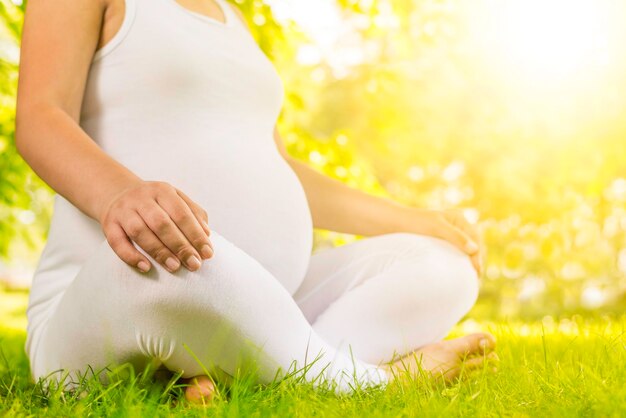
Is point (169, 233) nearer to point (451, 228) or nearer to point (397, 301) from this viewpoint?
point (397, 301)

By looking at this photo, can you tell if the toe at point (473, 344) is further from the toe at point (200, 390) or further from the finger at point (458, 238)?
the toe at point (200, 390)

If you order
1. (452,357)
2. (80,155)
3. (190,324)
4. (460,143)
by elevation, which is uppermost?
(80,155)

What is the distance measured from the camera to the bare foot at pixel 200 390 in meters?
1.33

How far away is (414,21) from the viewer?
4258mm

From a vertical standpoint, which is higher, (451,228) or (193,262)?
(193,262)

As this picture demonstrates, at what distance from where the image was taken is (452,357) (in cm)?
170

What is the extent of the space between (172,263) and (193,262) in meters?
0.03

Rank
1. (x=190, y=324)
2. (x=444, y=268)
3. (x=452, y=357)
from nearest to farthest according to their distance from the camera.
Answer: (x=190, y=324) → (x=452, y=357) → (x=444, y=268)

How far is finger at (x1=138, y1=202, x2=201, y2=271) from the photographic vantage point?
3.78 feet

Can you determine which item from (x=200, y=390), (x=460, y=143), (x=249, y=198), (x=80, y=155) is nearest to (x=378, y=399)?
(x=200, y=390)

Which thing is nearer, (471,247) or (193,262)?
(193,262)

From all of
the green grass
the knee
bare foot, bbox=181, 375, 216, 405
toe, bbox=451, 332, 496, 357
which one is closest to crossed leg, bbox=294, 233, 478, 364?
the knee

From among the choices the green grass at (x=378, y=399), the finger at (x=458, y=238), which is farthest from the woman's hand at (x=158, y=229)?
the finger at (x=458, y=238)

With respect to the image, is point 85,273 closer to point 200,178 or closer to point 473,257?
point 200,178
